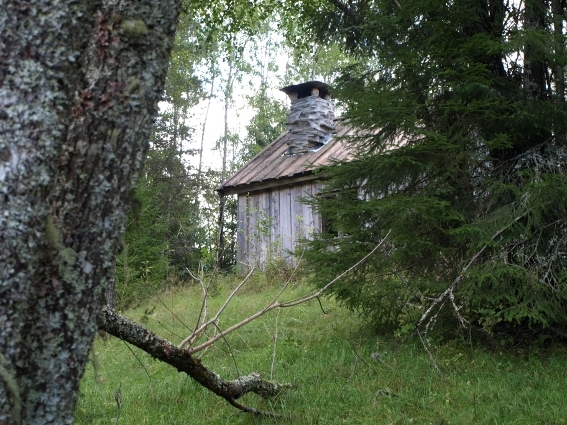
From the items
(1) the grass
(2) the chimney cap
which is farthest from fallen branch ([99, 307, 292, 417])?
(2) the chimney cap

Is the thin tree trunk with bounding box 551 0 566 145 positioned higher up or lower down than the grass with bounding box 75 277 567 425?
higher up

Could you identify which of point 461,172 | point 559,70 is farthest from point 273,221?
point 559,70

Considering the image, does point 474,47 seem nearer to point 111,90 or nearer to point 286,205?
point 111,90

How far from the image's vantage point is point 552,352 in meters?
5.85

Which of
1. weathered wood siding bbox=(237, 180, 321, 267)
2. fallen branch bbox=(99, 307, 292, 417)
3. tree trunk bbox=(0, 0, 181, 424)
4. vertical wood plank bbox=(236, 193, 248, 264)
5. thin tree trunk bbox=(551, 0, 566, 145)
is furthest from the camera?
vertical wood plank bbox=(236, 193, 248, 264)

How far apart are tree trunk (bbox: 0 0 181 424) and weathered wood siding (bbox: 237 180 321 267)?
11.7 metres

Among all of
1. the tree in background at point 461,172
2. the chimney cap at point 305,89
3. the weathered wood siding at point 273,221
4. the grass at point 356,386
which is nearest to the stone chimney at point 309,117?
Answer: the chimney cap at point 305,89

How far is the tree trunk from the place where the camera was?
165 cm

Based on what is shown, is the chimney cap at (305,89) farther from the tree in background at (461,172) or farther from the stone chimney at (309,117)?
the tree in background at (461,172)

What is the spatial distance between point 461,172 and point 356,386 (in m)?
2.57

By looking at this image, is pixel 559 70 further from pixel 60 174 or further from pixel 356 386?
pixel 60 174

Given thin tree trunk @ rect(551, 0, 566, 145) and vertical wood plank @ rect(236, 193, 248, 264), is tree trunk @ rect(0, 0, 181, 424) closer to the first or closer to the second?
thin tree trunk @ rect(551, 0, 566, 145)

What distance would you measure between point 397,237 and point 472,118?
5.00 ft

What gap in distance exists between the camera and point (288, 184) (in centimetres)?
1441
